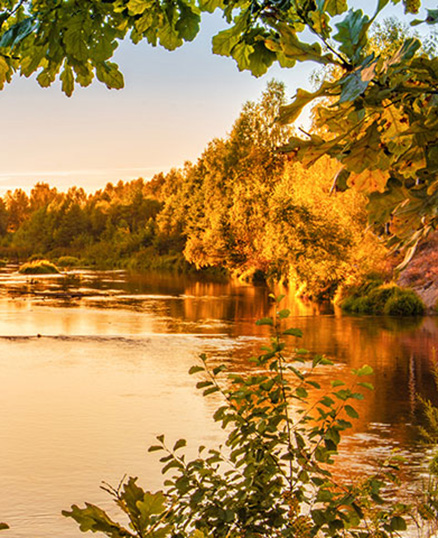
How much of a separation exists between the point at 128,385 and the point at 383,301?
1218cm

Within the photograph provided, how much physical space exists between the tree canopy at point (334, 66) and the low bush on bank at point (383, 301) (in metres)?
19.1

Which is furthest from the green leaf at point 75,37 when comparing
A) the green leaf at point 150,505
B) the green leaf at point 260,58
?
the green leaf at point 150,505

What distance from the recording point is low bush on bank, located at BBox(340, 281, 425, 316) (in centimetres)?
2102

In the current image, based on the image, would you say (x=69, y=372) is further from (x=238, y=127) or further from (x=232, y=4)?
(x=238, y=127)

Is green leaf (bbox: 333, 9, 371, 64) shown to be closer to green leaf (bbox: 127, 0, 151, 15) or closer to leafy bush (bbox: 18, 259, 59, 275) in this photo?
green leaf (bbox: 127, 0, 151, 15)

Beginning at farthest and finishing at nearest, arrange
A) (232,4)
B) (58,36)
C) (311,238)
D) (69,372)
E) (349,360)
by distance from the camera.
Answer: (311,238) < (349,360) < (69,372) < (232,4) < (58,36)

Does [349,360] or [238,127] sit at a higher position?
[238,127]

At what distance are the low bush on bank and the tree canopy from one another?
19146 mm

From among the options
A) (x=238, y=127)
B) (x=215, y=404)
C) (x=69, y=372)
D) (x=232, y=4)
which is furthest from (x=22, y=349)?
(x=238, y=127)

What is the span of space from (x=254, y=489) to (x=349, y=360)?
10.6 m

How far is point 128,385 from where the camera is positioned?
11422 mm

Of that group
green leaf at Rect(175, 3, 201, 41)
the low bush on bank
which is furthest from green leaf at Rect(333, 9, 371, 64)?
the low bush on bank

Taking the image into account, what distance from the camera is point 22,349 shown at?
47.9ft

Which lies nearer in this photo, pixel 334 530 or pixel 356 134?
pixel 356 134
